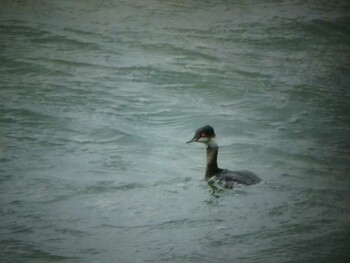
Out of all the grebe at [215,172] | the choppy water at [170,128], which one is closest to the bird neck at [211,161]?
the grebe at [215,172]

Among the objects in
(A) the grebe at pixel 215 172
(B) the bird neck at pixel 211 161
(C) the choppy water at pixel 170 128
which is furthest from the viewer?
(B) the bird neck at pixel 211 161

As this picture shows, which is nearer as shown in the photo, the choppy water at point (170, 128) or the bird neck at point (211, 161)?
the choppy water at point (170, 128)

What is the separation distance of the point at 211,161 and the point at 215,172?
99 millimetres

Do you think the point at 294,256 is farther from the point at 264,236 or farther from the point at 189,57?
the point at 189,57

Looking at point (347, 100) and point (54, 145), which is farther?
point (347, 100)

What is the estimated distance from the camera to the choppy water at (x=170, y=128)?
20.9 ft

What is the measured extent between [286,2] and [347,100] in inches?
131

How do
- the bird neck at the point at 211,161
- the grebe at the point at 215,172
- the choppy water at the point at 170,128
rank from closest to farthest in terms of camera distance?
1. the choppy water at the point at 170,128
2. the grebe at the point at 215,172
3. the bird neck at the point at 211,161

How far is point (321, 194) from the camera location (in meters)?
7.14

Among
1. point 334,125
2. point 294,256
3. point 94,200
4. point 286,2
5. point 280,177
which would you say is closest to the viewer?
point 294,256

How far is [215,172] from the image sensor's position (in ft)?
24.0

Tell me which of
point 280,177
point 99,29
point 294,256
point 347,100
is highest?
point 99,29

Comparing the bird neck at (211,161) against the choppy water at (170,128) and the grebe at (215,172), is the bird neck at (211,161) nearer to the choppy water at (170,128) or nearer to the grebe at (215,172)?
the grebe at (215,172)

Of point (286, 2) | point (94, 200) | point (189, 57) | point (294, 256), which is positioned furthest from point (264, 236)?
point (286, 2)
